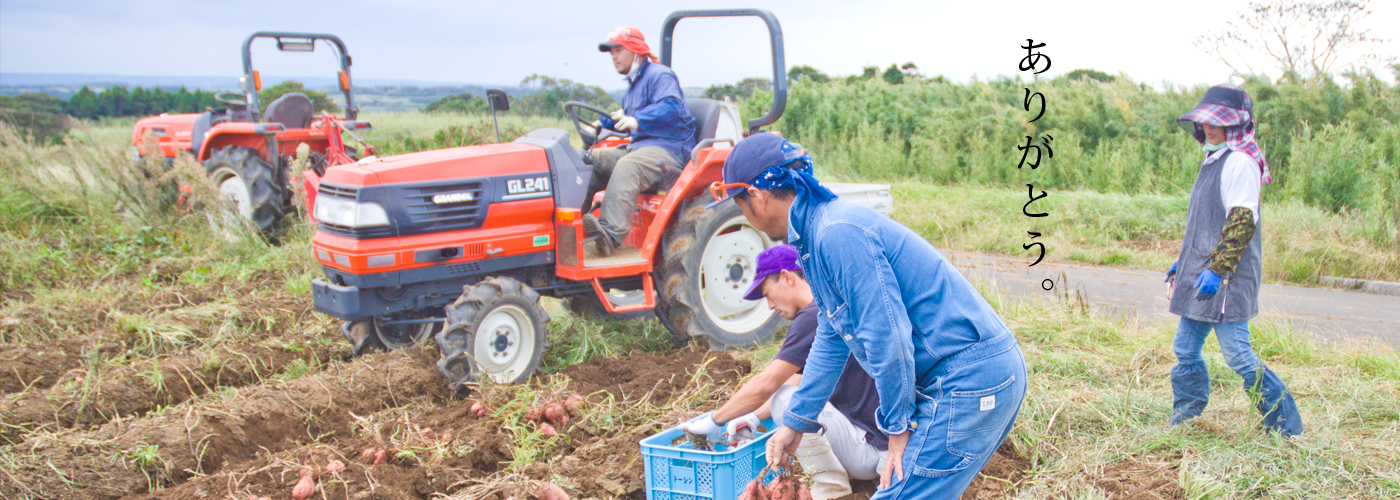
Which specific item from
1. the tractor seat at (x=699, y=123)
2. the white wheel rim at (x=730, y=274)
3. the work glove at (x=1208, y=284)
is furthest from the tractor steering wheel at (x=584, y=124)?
the work glove at (x=1208, y=284)

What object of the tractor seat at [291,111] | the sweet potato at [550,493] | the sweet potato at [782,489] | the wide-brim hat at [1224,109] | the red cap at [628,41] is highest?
the red cap at [628,41]

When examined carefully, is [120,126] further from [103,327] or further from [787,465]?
[787,465]

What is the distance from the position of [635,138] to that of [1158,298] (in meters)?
4.75

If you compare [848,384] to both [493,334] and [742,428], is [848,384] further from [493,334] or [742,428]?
[493,334]

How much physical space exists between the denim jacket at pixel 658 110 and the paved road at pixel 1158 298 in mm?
2783

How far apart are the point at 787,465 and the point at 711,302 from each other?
2.98 metres

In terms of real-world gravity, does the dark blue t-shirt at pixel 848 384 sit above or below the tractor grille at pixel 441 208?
below

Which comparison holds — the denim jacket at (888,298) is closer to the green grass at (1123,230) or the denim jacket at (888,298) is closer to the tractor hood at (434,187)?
the tractor hood at (434,187)

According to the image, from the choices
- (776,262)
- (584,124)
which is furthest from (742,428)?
(584,124)

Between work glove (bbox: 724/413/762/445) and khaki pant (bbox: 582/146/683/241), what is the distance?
231cm

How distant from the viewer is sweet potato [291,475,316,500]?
355 centimetres

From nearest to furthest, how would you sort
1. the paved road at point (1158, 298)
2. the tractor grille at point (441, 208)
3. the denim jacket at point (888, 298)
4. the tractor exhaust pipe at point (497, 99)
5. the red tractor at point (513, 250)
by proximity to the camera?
the denim jacket at point (888, 298), the red tractor at point (513, 250), the tractor grille at point (441, 208), the tractor exhaust pipe at point (497, 99), the paved road at point (1158, 298)

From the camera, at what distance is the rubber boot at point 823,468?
351 cm

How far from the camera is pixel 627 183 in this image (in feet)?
18.0
